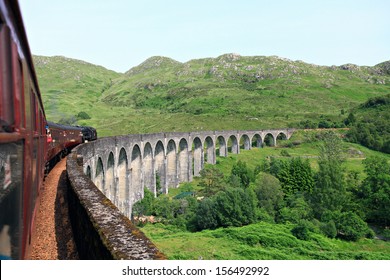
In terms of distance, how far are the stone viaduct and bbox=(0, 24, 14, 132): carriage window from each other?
1376cm

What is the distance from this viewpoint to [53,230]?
938 cm

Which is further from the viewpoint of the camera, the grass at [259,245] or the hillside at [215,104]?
the hillside at [215,104]

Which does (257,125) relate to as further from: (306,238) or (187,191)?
(306,238)

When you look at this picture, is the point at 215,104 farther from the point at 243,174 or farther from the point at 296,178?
the point at 296,178

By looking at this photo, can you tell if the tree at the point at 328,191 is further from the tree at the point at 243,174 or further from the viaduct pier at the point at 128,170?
the viaduct pier at the point at 128,170

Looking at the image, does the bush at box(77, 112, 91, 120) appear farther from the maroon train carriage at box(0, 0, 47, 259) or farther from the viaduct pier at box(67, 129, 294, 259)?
the maroon train carriage at box(0, 0, 47, 259)

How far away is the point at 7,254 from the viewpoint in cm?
358

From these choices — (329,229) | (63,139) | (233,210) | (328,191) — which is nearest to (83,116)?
(233,210)

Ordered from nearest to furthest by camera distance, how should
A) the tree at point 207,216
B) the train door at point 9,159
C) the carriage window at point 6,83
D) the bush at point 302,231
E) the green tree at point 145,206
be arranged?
the carriage window at point 6,83
the train door at point 9,159
the bush at point 302,231
the tree at point 207,216
the green tree at point 145,206

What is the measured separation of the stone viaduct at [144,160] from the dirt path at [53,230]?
423 centimetres

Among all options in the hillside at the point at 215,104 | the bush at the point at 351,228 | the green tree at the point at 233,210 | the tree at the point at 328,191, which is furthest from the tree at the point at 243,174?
the hillside at the point at 215,104

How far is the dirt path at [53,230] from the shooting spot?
25.5 feet
